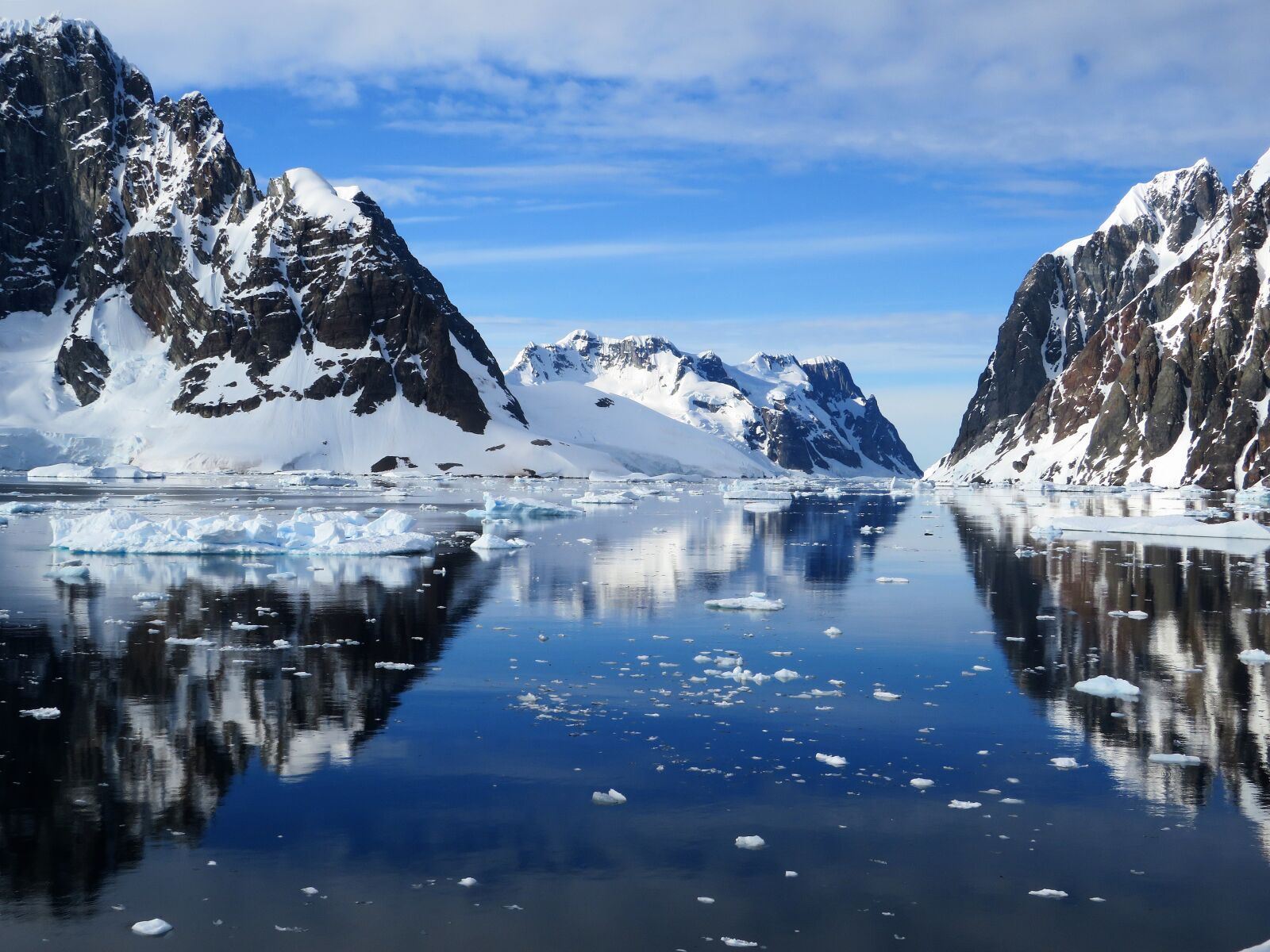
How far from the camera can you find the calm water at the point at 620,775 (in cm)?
1070


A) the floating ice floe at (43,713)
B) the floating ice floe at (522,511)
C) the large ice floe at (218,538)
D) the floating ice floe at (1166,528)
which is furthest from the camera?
the floating ice floe at (522,511)

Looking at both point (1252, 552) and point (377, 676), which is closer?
point (377, 676)

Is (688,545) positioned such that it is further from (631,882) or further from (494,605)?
(631,882)

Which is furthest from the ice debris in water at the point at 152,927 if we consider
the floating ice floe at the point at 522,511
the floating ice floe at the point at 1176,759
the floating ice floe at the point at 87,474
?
the floating ice floe at the point at 87,474

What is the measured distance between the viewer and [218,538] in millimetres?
41312

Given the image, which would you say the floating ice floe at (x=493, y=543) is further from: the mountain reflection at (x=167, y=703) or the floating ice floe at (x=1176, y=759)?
the floating ice floe at (x=1176, y=759)

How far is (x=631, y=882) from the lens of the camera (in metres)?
11.4

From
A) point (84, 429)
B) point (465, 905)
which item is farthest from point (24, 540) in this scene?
point (84, 429)

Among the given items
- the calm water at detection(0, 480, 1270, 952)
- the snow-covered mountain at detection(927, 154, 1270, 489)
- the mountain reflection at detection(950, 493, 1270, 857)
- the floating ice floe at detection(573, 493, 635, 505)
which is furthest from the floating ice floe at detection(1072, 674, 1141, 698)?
the snow-covered mountain at detection(927, 154, 1270, 489)

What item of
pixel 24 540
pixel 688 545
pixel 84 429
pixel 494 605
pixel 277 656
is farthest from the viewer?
pixel 84 429

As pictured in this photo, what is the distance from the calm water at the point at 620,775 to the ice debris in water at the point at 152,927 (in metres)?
0.14

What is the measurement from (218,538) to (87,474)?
367 ft

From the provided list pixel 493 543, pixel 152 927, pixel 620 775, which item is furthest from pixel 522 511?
pixel 152 927

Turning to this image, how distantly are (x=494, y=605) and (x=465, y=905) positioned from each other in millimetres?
19098
